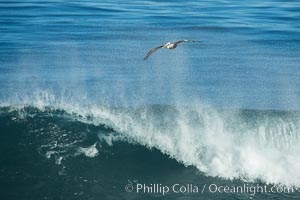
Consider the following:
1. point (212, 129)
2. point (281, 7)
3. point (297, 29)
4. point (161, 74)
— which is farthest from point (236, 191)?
point (281, 7)

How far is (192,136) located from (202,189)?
3.79 meters

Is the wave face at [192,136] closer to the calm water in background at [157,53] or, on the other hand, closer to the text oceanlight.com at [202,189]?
the text oceanlight.com at [202,189]

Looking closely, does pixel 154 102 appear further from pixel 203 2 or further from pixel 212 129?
pixel 203 2

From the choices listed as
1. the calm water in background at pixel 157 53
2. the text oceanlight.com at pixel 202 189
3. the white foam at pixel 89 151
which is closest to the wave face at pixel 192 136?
→ the white foam at pixel 89 151

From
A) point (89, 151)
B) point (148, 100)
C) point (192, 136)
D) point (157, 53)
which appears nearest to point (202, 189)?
point (192, 136)

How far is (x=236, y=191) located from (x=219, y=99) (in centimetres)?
1163

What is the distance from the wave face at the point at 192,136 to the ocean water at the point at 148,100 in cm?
5

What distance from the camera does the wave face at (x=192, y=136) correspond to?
22516mm

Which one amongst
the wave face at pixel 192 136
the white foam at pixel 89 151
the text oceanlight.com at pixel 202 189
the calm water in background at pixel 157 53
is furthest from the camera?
the calm water in background at pixel 157 53

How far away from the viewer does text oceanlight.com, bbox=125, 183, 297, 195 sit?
68.3 feet

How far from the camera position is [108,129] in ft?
80.5

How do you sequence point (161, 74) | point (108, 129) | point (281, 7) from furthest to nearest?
point (281, 7), point (161, 74), point (108, 129)

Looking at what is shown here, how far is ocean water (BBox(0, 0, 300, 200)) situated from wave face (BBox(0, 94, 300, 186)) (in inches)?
2.0

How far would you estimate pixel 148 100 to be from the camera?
3175 centimetres
